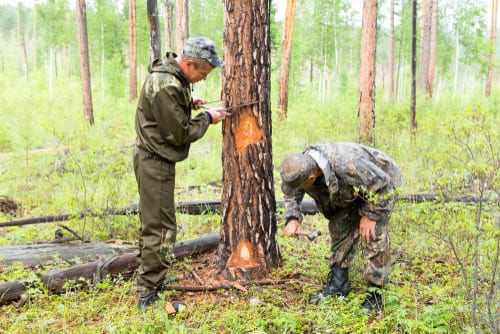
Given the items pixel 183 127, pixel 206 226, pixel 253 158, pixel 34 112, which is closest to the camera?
pixel 183 127

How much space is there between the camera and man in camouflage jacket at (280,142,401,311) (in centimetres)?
280

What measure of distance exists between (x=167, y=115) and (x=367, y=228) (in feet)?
5.83

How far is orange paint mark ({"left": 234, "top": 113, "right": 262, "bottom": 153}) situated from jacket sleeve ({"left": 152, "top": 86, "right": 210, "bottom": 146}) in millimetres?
399

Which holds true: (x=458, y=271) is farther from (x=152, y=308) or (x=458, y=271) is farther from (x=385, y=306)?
(x=152, y=308)

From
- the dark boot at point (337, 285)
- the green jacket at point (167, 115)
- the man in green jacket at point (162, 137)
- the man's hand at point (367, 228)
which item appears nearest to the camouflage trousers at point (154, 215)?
the man in green jacket at point (162, 137)

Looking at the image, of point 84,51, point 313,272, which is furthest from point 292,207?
point 84,51

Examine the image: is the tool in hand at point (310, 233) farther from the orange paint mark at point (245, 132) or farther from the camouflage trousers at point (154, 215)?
the camouflage trousers at point (154, 215)

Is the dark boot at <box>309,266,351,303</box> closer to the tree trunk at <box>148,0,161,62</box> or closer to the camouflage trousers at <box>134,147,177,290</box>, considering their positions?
the camouflage trousers at <box>134,147,177,290</box>

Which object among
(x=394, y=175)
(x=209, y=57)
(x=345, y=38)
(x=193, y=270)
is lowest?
(x=193, y=270)

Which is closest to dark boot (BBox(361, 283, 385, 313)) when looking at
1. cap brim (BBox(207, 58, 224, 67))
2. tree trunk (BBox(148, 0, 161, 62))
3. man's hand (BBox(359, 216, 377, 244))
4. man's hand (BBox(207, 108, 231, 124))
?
man's hand (BBox(359, 216, 377, 244))

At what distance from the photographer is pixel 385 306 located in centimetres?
296

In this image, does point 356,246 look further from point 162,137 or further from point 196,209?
point 196,209

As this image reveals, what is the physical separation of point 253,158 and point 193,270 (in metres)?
1.33

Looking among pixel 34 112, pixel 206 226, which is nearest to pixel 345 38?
pixel 34 112
